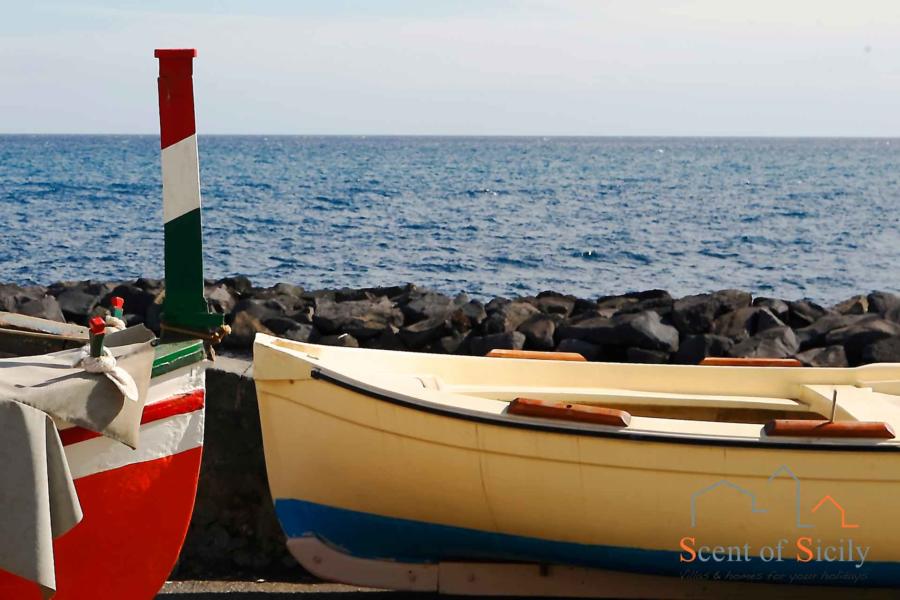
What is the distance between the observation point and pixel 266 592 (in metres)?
5.59

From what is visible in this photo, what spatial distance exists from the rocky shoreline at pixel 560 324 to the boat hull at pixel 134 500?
12.7 ft

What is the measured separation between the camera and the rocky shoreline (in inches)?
352

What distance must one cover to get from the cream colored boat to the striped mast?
0.59 metres

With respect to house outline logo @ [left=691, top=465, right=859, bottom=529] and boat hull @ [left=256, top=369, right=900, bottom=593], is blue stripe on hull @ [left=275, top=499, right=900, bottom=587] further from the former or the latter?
house outline logo @ [left=691, top=465, right=859, bottom=529]

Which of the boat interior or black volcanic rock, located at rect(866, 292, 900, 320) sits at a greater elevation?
the boat interior

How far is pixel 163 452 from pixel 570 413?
1.74 metres

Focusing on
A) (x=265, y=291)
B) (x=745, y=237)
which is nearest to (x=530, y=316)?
(x=265, y=291)

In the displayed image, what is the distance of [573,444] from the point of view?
4.96 metres

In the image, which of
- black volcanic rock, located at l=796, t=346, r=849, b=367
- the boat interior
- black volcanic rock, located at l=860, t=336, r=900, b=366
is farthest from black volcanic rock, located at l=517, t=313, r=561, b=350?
the boat interior

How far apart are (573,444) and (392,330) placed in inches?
178

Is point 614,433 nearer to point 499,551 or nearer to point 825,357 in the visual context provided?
point 499,551

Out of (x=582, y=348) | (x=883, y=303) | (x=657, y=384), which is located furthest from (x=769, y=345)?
(x=883, y=303)

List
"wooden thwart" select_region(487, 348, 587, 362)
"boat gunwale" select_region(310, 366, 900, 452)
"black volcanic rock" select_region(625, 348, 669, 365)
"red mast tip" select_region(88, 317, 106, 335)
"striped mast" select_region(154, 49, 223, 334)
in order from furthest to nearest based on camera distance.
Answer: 1. "black volcanic rock" select_region(625, 348, 669, 365)
2. "wooden thwart" select_region(487, 348, 587, 362)
3. "boat gunwale" select_region(310, 366, 900, 452)
4. "striped mast" select_region(154, 49, 223, 334)
5. "red mast tip" select_region(88, 317, 106, 335)

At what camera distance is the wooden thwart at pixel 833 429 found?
489 centimetres
